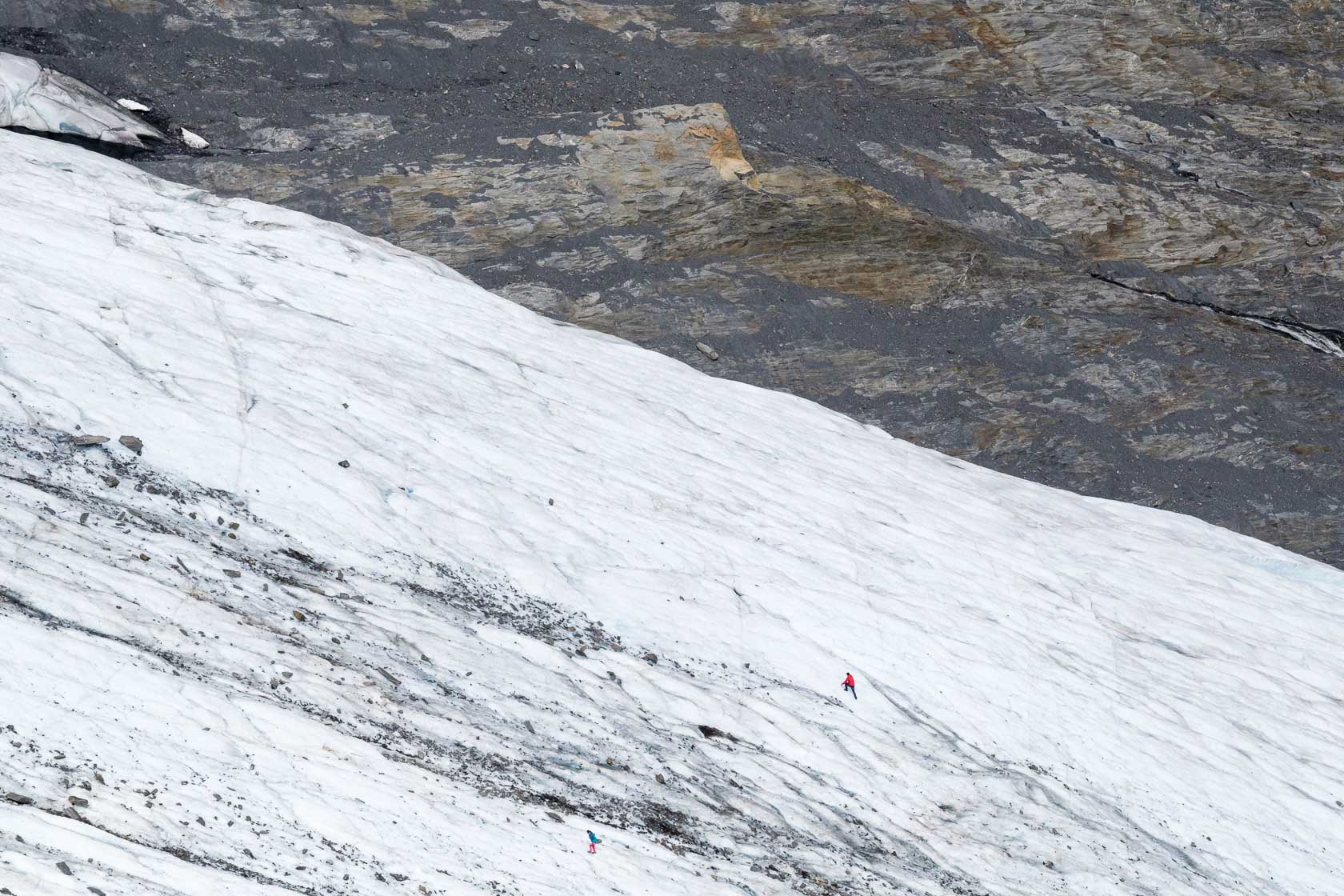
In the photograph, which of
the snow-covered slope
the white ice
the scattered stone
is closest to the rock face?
the white ice

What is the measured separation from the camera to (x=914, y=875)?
27.0ft

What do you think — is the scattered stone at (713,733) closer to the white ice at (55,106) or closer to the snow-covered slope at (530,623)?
the snow-covered slope at (530,623)

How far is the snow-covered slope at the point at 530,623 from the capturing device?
627 cm

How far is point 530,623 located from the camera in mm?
9367

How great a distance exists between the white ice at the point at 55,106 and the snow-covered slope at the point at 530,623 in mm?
835

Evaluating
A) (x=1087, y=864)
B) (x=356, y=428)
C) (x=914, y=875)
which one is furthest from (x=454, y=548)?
(x=1087, y=864)

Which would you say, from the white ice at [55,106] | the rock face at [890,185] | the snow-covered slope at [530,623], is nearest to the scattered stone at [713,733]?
the snow-covered slope at [530,623]

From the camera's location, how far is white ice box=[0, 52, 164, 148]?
50.3ft

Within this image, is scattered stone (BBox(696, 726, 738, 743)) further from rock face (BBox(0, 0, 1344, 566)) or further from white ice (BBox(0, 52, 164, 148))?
white ice (BBox(0, 52, 164, 148))

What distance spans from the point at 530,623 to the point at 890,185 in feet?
39.9

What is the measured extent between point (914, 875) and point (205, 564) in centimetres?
574

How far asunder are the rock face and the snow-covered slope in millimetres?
1876

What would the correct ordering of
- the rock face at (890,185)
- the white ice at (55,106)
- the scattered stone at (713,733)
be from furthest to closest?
the rock face at (890,185) < the white ice at (55,106) < the scattered stone at (713,733)

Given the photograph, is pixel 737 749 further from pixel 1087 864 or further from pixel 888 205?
pixel 888 205
